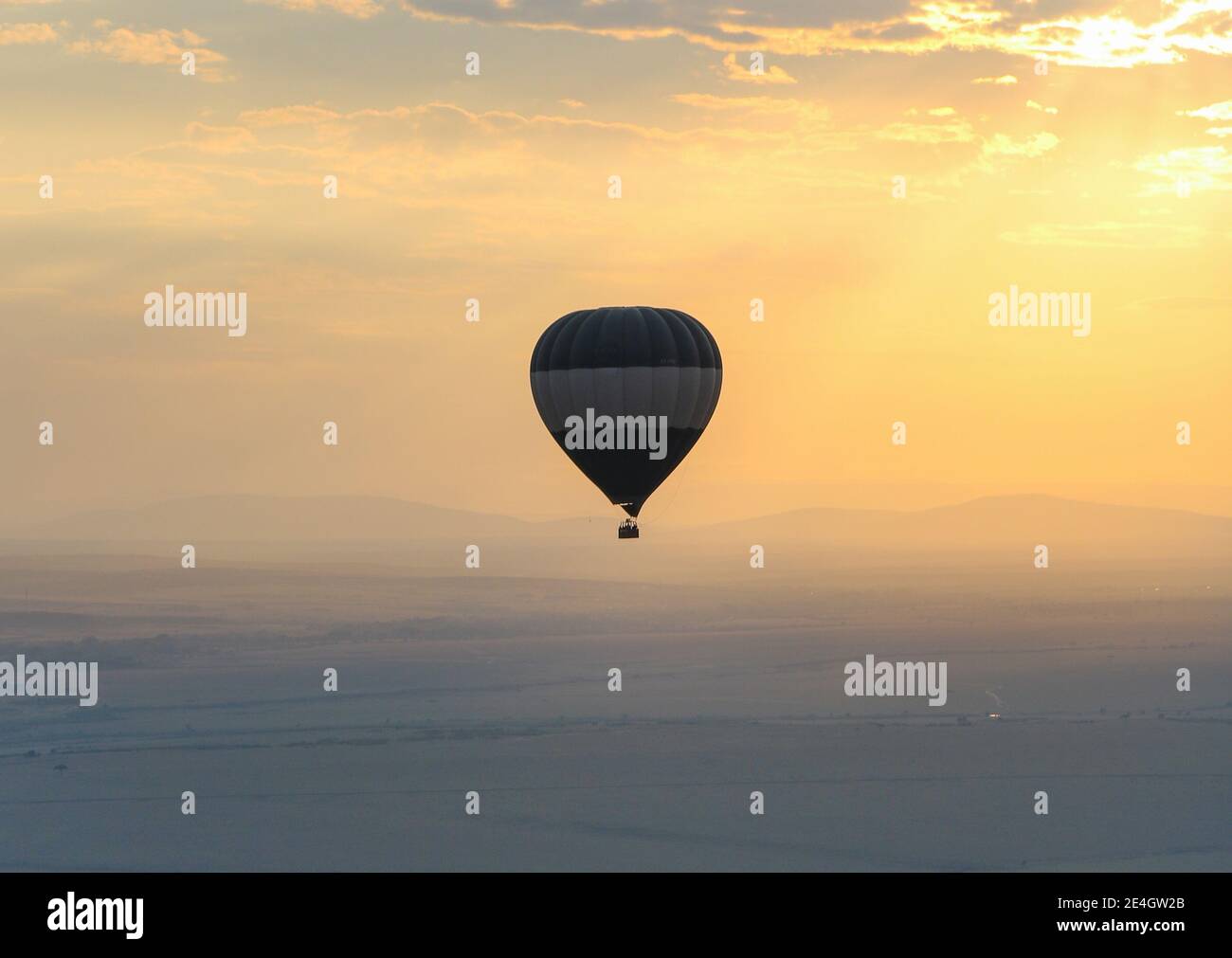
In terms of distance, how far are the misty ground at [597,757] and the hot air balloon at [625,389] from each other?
174ft

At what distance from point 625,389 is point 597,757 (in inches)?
3477

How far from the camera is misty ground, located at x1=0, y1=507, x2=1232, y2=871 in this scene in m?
103

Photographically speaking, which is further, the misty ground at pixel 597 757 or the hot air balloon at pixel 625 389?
the misty ground at pixel 597 757

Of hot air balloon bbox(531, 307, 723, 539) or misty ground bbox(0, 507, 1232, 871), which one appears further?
misty ground bbox(0, 507, 1232, 871)

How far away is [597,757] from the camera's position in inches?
5118

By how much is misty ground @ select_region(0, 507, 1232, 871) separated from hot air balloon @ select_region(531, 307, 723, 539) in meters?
53.0

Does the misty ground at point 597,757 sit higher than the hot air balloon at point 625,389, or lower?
lower

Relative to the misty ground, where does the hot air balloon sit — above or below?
above

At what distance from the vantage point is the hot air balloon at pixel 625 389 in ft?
148

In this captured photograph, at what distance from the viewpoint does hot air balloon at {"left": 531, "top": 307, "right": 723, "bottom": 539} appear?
44969 mm
